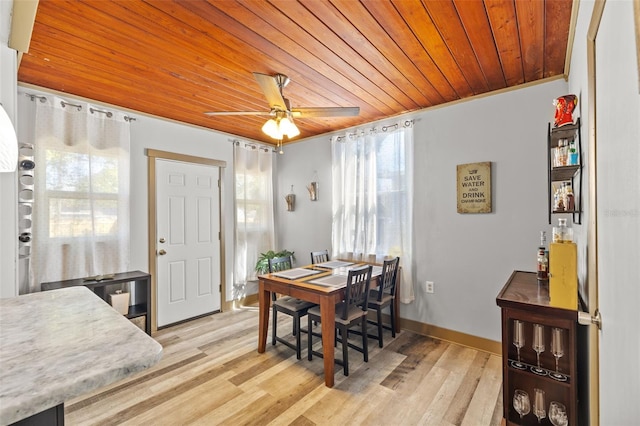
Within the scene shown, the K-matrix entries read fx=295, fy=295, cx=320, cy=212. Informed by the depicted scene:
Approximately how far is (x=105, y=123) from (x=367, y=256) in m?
3.11

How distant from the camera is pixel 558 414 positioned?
149 centimetres

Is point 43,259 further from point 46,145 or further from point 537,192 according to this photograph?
point 537,192

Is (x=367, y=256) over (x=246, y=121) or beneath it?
beneath

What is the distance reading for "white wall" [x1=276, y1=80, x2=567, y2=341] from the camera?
2549 millimetres

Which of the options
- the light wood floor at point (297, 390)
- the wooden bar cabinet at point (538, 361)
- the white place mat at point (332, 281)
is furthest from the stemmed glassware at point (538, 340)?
the white place mat at point (332, 281)

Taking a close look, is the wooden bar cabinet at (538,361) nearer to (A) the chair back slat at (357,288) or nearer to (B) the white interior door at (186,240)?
(A) the chair back slat at (357,288)

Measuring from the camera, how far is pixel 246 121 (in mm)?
3498

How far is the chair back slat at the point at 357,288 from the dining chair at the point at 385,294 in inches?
10.5

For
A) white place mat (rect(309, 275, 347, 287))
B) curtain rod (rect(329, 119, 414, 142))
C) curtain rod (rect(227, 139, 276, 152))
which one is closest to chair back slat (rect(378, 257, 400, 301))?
white place mat (rect(309, 275, 347, 287))

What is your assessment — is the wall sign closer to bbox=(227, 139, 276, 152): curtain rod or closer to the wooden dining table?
the wooden dining table

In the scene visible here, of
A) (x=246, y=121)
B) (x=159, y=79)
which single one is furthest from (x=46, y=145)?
(x=246, y=121)

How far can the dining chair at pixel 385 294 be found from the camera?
285cm

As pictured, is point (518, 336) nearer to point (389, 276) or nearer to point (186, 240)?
point (389, 276)

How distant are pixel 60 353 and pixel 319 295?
1.79 m
